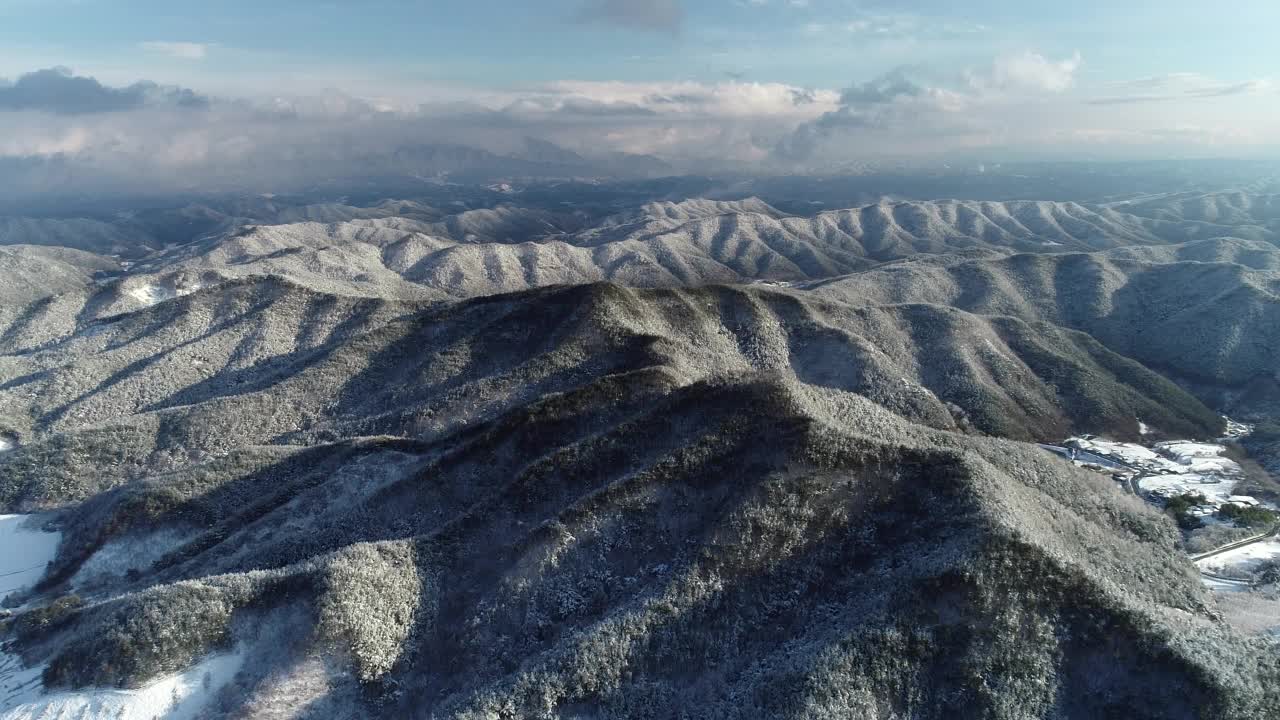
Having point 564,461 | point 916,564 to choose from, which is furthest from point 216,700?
point 916,564

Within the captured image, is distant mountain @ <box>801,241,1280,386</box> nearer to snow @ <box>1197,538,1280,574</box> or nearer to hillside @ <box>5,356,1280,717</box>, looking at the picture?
snow @ <box>1197,538,1280,574</box>

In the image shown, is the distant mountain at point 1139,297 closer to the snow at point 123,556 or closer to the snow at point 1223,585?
the snow at point 1223,585

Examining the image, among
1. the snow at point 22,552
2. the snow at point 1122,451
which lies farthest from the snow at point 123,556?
the snow at point 1122,451

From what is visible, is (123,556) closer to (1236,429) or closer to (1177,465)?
(1177,465)

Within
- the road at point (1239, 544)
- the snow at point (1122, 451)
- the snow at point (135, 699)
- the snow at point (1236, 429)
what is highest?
the road at point (1239, 544)

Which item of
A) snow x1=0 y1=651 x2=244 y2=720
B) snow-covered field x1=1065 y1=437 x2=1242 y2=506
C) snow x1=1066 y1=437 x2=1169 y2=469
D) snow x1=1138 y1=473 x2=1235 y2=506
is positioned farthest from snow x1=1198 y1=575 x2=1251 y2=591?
snow x1=0 y1=651 x2=244 y2=720

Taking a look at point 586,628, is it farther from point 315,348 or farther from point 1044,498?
point 315,348
